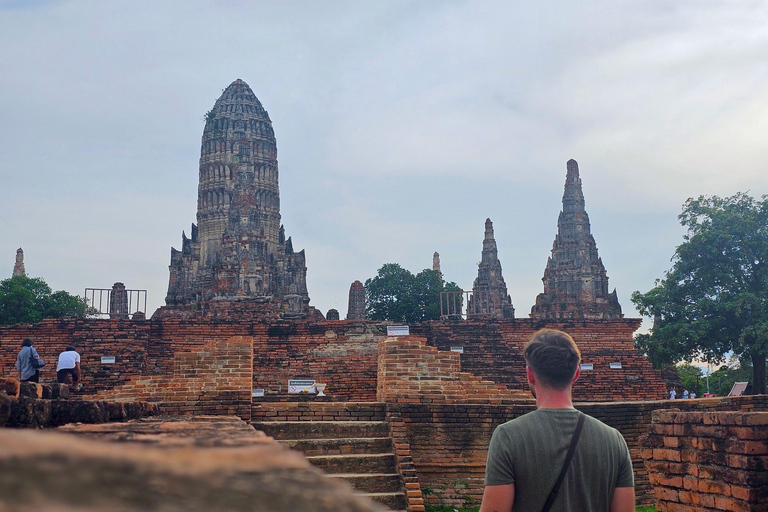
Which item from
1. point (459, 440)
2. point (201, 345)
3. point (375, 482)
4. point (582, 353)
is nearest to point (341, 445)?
point (375, 482)

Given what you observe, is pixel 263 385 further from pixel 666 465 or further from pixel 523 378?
pixel 666 465

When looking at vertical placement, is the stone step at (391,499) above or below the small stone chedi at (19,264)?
below

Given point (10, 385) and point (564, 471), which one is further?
point (10, 385)

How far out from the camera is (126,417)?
5.35 meters

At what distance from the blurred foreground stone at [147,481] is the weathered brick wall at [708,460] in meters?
3.81

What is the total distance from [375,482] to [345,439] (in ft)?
2.53

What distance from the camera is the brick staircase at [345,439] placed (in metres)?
8.38

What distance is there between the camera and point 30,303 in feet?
129

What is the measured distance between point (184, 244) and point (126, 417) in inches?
1676

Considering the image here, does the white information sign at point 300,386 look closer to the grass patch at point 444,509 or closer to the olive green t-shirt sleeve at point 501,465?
the grass patch at point 444,509

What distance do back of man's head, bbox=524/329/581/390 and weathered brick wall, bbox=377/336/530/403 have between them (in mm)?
7669

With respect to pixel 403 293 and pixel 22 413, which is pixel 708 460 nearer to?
pixel 22 413

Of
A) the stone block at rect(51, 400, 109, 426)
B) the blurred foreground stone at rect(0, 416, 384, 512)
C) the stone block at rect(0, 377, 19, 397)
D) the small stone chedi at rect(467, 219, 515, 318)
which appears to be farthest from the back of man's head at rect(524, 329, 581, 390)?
the small stone chedi at rect(467, 219, 515, 318)

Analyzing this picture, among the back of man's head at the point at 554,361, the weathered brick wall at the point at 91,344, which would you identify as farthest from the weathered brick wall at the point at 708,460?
the weathered brick wall at the point at 91,344
